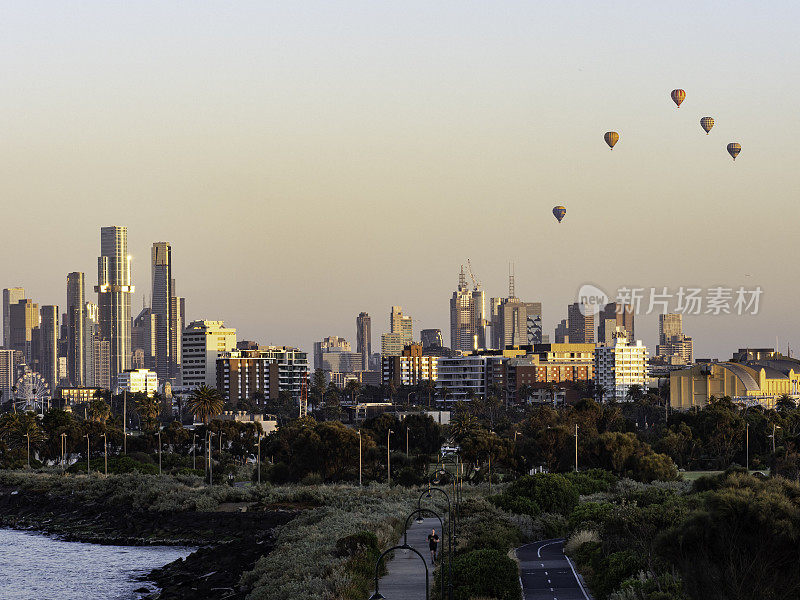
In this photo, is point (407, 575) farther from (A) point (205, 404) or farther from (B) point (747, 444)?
(A) point (205, 404)

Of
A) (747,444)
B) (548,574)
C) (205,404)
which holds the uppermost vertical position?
(205,404)

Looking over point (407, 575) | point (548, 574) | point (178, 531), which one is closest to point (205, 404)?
point (178, 531)

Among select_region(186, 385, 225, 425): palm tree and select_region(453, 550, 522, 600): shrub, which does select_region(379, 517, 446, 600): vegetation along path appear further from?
select_region(186, 385, 225, 425): palm tree

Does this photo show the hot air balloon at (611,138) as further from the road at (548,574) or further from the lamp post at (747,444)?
the road at (548,574)

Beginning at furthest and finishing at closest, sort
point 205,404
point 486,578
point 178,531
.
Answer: point 205,404
point 178,531
point 486,578

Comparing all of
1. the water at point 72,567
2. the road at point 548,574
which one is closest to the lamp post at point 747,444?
the road at point 548,574

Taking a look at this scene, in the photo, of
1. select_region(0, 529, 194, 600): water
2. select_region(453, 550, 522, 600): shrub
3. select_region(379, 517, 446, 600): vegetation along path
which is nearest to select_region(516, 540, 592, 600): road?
select_region(453, 550, 522, 600): shrub
